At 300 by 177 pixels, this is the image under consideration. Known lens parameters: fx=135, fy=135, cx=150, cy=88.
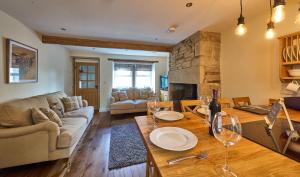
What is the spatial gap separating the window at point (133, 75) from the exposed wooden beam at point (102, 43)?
1911 millimetres

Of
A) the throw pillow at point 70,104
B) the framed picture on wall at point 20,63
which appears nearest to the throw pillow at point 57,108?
the throw pillow at point 70,104

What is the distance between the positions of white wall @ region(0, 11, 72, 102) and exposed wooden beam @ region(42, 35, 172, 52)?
28cm

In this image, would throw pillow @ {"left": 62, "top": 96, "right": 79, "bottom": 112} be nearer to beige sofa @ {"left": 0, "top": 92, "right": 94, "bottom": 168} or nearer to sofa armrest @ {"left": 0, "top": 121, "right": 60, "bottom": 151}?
beige sofa @ {"left": 0, "top": 92, "right": 94, "bottom": 168}

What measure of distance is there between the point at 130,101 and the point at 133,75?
4.49 feet

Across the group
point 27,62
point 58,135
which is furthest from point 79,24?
point 58,135

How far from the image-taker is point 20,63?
2.44 m

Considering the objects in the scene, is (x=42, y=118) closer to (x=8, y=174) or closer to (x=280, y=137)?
(x=8, y=174)

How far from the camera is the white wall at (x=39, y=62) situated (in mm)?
2096

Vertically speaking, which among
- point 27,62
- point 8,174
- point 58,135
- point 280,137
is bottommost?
A: point 8,174

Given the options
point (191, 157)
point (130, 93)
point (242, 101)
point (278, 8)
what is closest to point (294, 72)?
point (242, 101)

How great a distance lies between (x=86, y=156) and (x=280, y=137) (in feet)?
7.73

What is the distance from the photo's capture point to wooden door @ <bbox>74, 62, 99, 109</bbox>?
514 centimetres

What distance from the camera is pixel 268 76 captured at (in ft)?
7.02

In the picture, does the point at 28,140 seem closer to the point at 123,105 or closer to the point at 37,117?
the point at 37,117
